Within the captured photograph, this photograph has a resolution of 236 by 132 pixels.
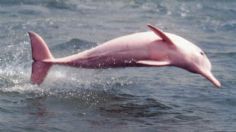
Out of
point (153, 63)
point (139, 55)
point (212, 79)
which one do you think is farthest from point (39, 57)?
point (212, 79)

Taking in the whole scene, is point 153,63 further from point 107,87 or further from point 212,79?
point 107,87

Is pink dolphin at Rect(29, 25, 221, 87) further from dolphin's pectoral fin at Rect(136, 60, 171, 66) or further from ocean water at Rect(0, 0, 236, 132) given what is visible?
ocean water at Rect(0, 0, 236, 132)

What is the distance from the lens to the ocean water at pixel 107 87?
10336mm

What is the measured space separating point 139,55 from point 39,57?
1.90 metres

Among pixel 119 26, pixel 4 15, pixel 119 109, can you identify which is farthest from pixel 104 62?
pixel 4 15

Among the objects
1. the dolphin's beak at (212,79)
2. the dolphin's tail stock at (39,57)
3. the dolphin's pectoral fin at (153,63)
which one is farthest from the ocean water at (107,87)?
the dolphin's pectoral fin at (153,63)

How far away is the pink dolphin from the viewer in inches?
419

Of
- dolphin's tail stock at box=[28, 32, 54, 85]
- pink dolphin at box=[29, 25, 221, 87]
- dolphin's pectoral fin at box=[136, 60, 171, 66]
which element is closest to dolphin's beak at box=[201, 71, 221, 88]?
pink dolphin at box=[29, 25, 221, 87]

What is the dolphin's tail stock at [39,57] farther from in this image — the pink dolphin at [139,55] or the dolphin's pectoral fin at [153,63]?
the dolphin's pectoral fin at [153,63]

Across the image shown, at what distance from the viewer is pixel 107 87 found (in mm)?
12633

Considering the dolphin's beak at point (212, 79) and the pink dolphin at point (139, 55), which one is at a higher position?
the pink dolphin at point (139, 55)

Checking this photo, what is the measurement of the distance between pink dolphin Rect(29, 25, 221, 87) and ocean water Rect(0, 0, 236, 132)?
79cm

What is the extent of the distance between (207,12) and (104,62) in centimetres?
1317

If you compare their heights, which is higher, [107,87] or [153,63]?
[153,63]
